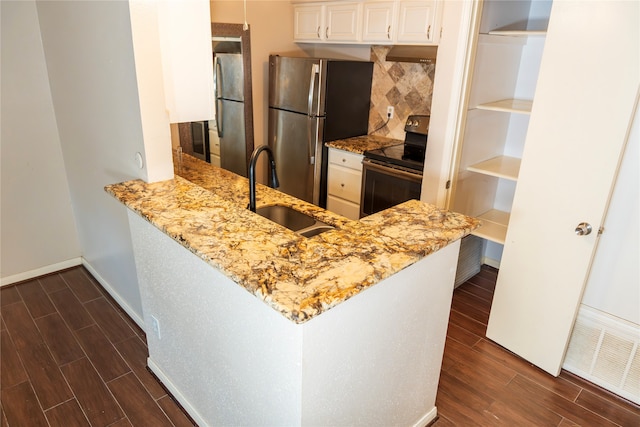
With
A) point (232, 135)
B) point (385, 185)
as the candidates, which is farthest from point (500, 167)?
point (232, 135)

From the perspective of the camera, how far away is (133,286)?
2.54 metres

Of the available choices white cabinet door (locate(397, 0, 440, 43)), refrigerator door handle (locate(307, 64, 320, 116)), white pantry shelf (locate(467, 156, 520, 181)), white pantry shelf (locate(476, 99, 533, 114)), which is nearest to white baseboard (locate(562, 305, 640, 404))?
white pantry shelf (locate(467, 156, 520, 181))

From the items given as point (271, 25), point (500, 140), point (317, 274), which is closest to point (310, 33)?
point (271, 25)

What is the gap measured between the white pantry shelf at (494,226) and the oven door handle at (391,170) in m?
0.58

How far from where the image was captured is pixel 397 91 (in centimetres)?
382

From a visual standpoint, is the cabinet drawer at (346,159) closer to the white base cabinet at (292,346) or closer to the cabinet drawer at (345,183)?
the cabinet drawer at (345,183)

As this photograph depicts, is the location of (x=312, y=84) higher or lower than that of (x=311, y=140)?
higher

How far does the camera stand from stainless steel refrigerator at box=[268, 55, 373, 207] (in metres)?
3.66

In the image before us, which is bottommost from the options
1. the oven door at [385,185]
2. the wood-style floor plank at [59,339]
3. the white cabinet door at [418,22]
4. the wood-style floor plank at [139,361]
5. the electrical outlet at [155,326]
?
the wood-style floor plank at [59,339]

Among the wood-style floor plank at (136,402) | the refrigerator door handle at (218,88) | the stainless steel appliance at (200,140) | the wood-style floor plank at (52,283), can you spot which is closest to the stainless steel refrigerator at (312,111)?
the refrigerator door handle at (218,88)

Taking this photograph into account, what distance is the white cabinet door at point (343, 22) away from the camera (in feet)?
11.6

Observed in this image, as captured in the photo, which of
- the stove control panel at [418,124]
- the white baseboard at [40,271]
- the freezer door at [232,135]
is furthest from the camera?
the freezer door at [232,135]

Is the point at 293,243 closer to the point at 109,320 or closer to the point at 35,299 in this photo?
the point at 109,320

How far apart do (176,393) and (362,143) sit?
2554 millimetres
